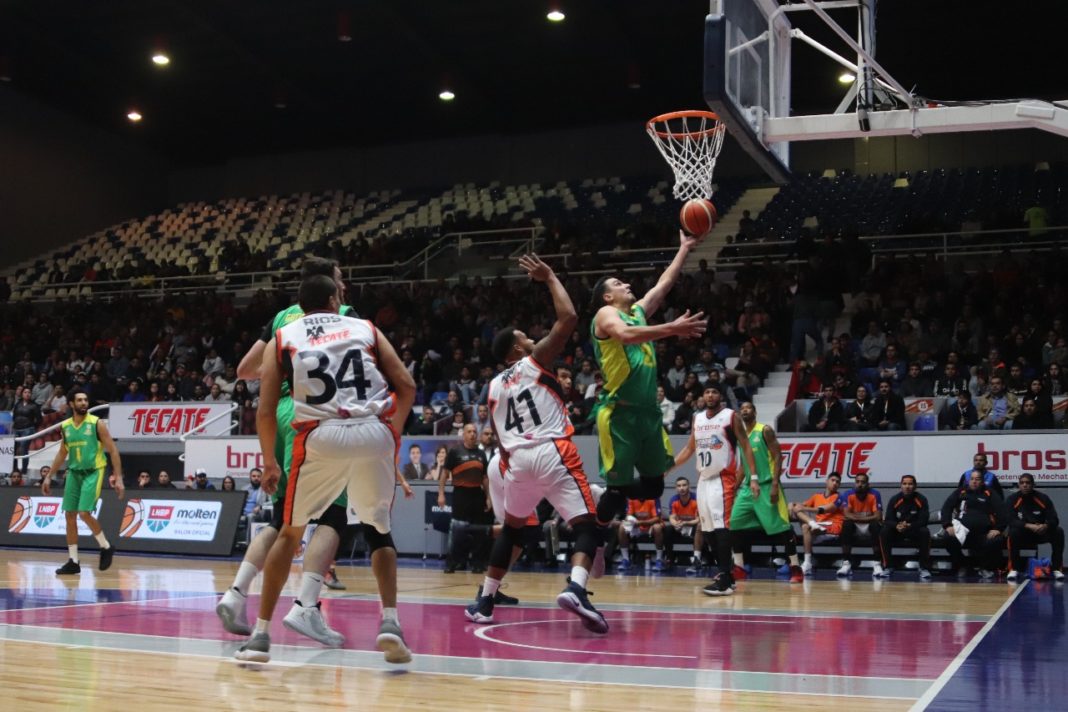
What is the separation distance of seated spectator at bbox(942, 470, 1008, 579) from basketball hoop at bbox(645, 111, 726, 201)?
4995mm

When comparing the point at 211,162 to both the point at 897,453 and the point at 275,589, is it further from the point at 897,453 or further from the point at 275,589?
the point at 275,589

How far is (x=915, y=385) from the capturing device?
51.4ft

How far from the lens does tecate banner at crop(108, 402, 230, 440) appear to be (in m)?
19.5

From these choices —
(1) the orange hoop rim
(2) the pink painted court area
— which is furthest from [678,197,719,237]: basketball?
(2) the pink painted court area

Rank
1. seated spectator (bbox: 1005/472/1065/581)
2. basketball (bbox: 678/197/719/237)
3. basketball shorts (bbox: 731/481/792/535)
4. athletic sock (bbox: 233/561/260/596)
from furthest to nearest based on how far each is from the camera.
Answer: seated spectator (bbox: 1005/472/1065/581) → basketball shorts (bbox: 731/481/792/535) → basketball (bbox: 678/197/719/237) → athletic sock (bbox: 233/561/260/596)

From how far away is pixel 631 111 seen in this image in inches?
1200

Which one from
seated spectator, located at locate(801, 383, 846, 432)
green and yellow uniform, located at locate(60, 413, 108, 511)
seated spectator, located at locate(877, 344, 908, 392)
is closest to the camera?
green and yellow uniform, located at locate(60, 413, 108, 511)

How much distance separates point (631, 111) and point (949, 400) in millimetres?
17288

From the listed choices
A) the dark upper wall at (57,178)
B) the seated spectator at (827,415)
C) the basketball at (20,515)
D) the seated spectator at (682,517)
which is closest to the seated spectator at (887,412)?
the seated spectator at (827,415)

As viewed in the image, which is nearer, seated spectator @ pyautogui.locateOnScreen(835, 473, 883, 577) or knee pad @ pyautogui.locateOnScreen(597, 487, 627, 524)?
knee pad @ pyautogui.locateOnScreen(597, 487, 627, 524)

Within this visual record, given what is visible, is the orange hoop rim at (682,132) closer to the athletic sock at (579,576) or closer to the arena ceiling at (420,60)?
the athletic sock at (579,576)

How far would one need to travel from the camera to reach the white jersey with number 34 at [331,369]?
536 centimetres

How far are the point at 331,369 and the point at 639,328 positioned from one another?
210 centimetres

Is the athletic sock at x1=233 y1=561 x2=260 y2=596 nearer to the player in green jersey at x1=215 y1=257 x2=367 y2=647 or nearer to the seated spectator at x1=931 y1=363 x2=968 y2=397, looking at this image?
the player in green jersey at x1=215 y1=257 x2=367 y2=647
